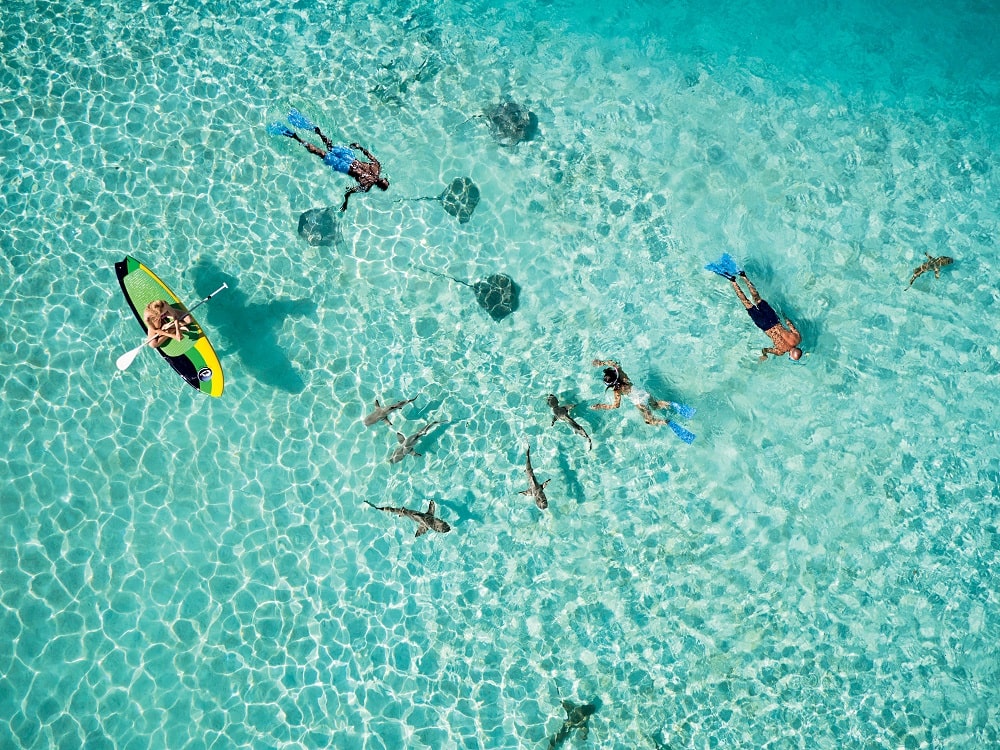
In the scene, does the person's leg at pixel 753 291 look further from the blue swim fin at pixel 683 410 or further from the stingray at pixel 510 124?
the stingray at pixel 510 124

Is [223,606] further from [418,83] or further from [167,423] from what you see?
[418,83]

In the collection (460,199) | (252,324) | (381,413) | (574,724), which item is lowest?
(574,724)

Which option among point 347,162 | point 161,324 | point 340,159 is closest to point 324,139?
point 340,159

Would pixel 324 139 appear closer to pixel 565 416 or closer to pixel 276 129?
pixel 276 129

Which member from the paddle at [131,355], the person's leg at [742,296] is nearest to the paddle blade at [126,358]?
the paddle at [131,355]

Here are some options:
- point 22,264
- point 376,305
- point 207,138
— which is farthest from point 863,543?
point 22,264

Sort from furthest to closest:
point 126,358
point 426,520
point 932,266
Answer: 1. point 932,266
2. point 126,358
3. point 426,520
